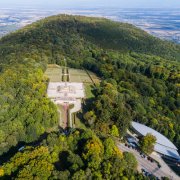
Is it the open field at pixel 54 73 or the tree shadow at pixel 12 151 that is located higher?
the tree shadow at pixel 12 151

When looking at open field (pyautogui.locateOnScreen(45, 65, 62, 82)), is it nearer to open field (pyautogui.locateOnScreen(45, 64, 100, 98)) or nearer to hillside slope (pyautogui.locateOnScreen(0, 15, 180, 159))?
open field (pyautogui.locateOnScreen(45, 64, 100, 98))

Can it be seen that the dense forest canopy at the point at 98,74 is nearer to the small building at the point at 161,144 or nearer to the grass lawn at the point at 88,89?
the grass lawn at the point at 88,89

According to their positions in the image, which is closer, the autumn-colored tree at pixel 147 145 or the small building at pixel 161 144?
the autumn-colored tree at pixel 147 145

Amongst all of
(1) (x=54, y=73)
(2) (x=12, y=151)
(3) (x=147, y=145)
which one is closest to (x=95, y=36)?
(1) (x=54, y=73)

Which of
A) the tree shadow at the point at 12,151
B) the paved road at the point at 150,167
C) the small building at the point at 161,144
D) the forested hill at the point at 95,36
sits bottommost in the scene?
the forested hill at the point at 95,36

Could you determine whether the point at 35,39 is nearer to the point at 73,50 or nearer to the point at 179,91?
the point at 73,50

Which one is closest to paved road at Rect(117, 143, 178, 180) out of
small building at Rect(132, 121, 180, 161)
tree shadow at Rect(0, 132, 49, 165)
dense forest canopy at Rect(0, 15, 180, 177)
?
small building at Rect(132, 121, 180, 161)

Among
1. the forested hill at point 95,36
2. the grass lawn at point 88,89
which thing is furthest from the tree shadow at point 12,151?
the forested hill at point 95,36
